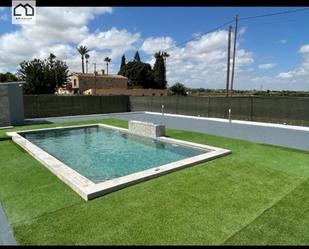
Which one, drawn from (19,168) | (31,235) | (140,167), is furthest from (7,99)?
(31,235)

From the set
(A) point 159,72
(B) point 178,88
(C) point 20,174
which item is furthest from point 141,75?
(C) point 20,174

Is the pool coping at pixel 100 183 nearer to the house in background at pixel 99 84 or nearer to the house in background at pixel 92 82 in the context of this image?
the house in background at pixel 99 84

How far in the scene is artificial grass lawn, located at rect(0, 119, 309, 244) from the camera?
306 cm

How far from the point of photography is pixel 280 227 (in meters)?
3.23

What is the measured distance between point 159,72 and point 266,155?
166 feet

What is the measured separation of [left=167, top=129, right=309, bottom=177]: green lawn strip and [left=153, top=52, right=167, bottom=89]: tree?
156ft

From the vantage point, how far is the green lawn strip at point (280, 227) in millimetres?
2955

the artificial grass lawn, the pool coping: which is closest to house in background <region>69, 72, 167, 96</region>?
the pool coping

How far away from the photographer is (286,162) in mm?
6172

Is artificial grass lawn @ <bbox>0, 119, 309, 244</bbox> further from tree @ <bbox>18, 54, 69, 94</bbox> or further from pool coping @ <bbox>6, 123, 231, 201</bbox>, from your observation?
tree @ <bbox>18, 54, 69, 94</bbox>

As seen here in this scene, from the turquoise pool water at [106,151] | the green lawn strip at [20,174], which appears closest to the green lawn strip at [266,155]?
the turquoise pool water at [106,151]

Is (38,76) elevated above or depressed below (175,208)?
above

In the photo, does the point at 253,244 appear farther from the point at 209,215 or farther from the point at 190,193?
the point at 190,193

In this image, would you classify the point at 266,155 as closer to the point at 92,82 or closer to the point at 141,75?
the point at 92,82
